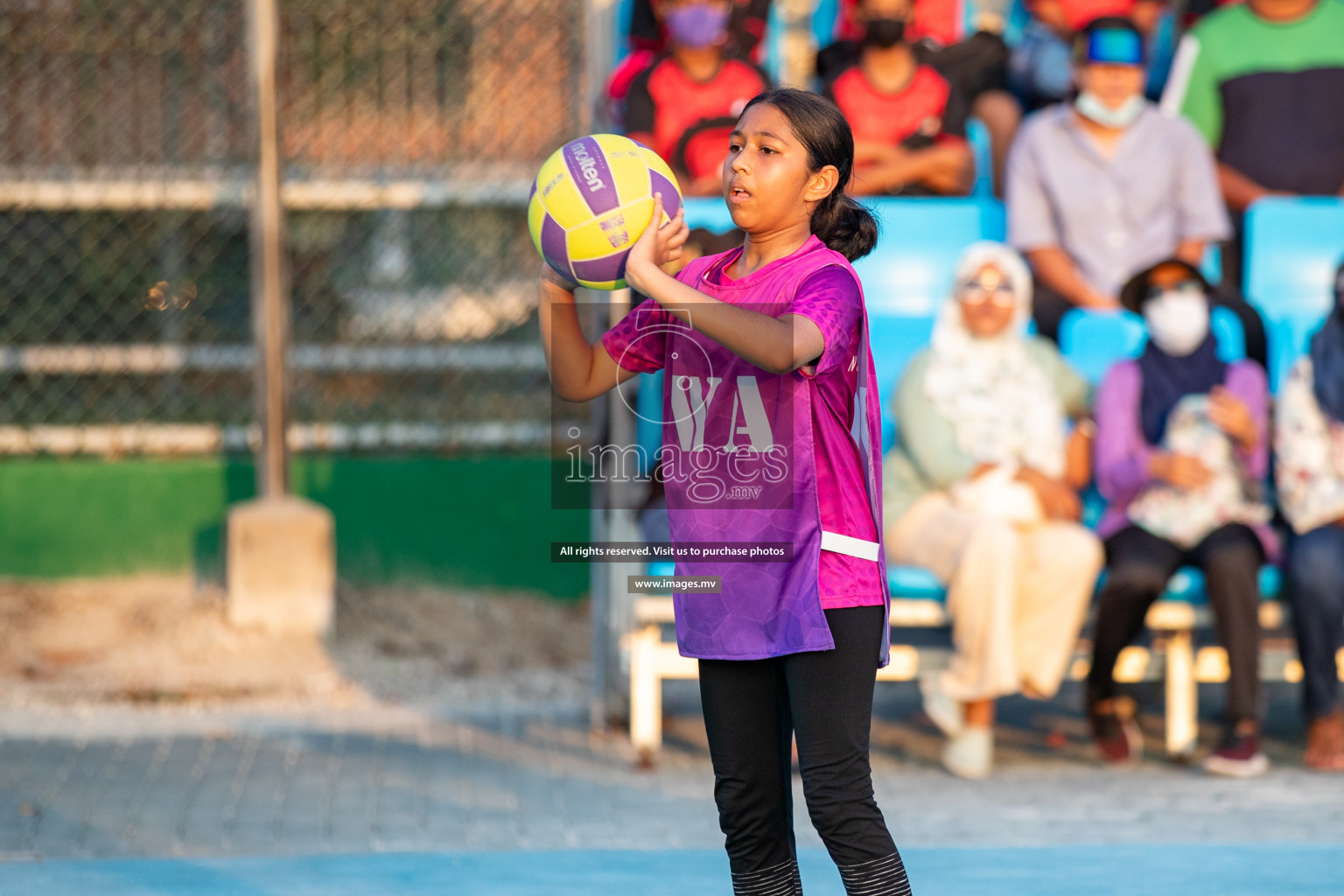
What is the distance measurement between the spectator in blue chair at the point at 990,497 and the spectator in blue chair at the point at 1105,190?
39 centimetres

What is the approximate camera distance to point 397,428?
692 centimetres

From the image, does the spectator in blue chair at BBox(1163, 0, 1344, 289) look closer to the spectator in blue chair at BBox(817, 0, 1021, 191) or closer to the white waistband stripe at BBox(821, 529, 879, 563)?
the spectator in blue chair at BBox(817, 0, 1021, 191)

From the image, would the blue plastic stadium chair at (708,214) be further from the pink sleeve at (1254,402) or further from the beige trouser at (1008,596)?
the pink sleeve at (1254,402)

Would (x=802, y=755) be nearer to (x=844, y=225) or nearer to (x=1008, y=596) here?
(x=844, y=225)

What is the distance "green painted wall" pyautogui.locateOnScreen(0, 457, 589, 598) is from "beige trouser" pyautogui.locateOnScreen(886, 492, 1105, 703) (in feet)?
8.42

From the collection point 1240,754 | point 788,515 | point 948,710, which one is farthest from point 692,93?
point 788,515

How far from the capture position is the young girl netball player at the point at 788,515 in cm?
243

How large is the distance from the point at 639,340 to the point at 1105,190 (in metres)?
3.48

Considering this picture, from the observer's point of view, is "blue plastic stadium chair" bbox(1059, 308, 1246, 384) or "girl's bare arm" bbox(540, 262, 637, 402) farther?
"blue plastic stadium chair" bbox(1059, 308, 1246, 384)

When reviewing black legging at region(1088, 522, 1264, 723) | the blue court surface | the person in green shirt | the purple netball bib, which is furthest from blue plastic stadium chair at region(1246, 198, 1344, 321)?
the purple netball bib

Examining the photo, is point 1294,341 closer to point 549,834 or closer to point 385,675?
point 549,834

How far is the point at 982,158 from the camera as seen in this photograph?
6.18 metres

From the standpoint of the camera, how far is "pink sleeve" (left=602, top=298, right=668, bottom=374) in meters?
2.65

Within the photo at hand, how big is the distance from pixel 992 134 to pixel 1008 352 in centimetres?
138
